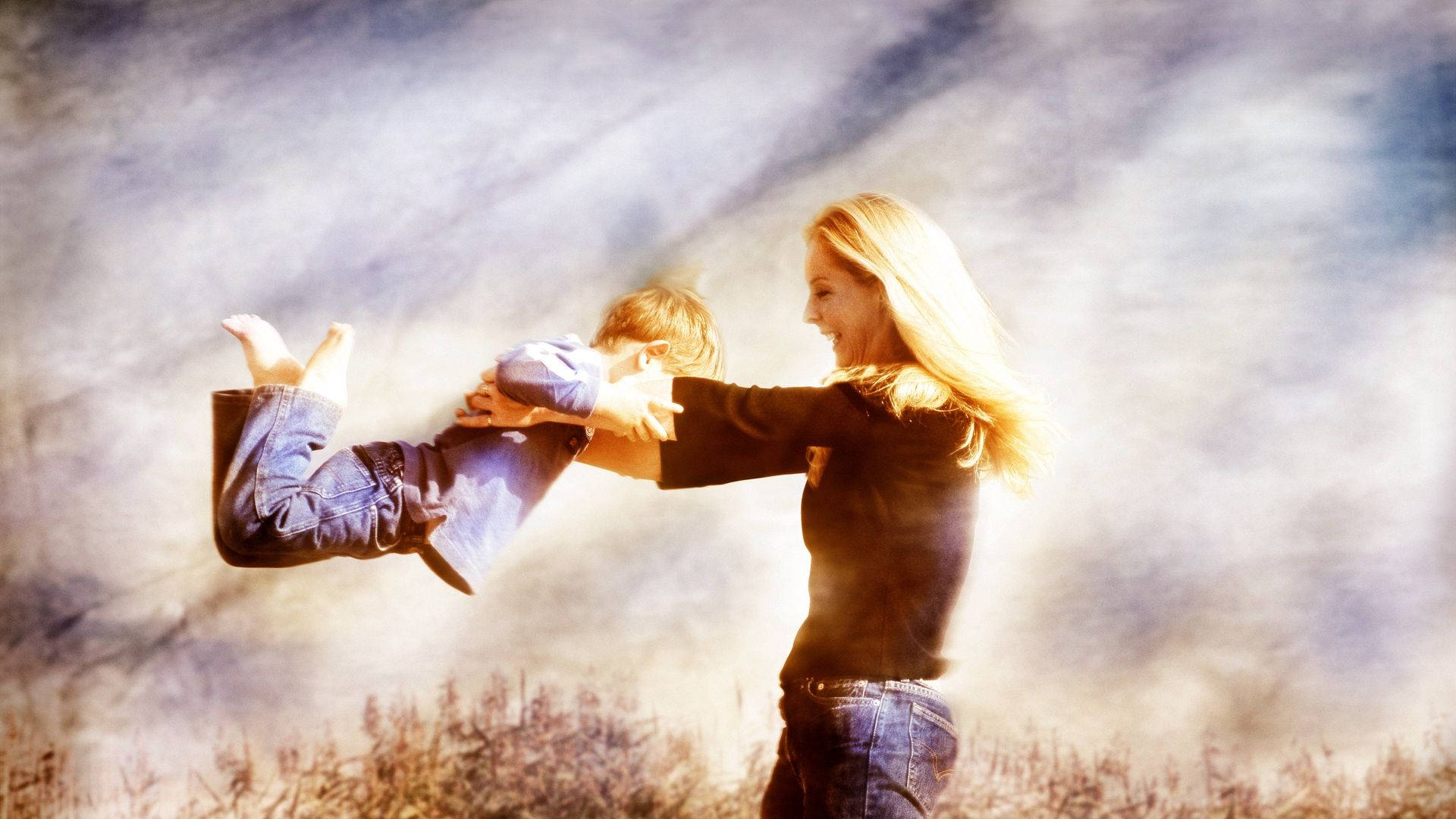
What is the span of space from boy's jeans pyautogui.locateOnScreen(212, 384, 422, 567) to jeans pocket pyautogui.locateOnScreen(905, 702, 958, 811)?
0.80 metres

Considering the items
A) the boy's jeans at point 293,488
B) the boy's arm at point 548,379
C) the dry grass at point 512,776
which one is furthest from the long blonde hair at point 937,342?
the dry grass at point 512,776

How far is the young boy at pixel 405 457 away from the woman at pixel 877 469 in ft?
0.64

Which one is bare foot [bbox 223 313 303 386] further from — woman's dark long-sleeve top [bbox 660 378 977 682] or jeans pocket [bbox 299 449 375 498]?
woman's dark long-sleeve top [bbox 660 378 977 682]

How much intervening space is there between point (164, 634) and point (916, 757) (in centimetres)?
177

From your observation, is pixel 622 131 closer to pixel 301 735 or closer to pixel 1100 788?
pixel 301 735

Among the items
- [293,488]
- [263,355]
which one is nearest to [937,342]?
[293,488]

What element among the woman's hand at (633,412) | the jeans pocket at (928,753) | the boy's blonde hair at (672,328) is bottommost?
the jeans pocket at (928,753)

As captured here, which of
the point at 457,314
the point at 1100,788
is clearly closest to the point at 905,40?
the point at 457,314

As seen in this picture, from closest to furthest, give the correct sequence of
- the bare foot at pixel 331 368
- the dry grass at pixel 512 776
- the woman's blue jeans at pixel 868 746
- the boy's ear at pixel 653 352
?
the woman's blue jeans at pixel 868 746, the bare foot at pixel 331 368, the boy's ear at pixel 653 352, the dry grass at pixel 512 776

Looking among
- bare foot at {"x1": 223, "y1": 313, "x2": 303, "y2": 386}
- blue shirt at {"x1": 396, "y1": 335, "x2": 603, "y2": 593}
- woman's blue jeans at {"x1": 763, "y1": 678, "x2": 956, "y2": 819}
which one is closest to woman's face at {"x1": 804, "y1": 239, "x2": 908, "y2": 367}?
blue shirt at {"x1": 396, "y1": 335, "x2": 603, "y2": 593}

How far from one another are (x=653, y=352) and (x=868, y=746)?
0.76 metres

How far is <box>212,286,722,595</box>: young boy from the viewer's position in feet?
5.54

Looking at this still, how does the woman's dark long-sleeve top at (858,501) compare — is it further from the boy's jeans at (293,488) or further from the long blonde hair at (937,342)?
the boy's jeans at (293,488)

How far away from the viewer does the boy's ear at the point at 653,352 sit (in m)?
1.92
